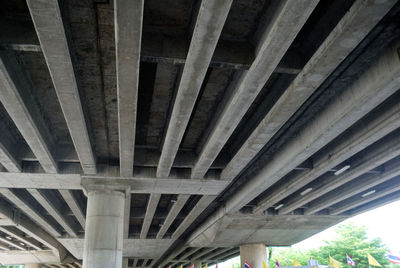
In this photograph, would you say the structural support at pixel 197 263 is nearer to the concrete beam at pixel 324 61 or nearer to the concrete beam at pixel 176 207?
the concrete beam at pixel 176 207

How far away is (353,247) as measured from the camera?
47406mm

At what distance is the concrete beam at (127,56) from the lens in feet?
20.7

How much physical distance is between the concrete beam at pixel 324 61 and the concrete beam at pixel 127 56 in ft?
12.9

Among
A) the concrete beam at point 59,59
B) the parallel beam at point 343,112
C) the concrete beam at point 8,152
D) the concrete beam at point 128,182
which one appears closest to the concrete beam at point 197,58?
the concrete beam at point 59,59

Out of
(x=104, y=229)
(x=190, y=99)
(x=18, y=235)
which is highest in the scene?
(x=190, y=99)

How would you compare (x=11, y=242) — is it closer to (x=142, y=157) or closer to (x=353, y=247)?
(x=142, y=157)

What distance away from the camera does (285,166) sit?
1391 cm

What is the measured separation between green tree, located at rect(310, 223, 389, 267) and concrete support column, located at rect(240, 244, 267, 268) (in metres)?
22.7

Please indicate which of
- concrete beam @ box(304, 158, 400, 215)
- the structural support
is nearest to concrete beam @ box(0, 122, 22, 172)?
concrete beam @ box(304, 158, 400, 215)

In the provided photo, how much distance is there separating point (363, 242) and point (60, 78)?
4921 cm

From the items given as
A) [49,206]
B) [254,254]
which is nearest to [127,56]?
[49,206]

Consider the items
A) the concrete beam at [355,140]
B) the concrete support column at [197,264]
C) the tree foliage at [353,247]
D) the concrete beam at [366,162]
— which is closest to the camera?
the concrete beam at [355,140]

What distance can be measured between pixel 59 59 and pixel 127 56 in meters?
1.53

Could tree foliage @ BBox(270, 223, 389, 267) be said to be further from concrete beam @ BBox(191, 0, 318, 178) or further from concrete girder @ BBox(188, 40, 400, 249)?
concrete beam @ BBox(191, 0, 318, 178)
